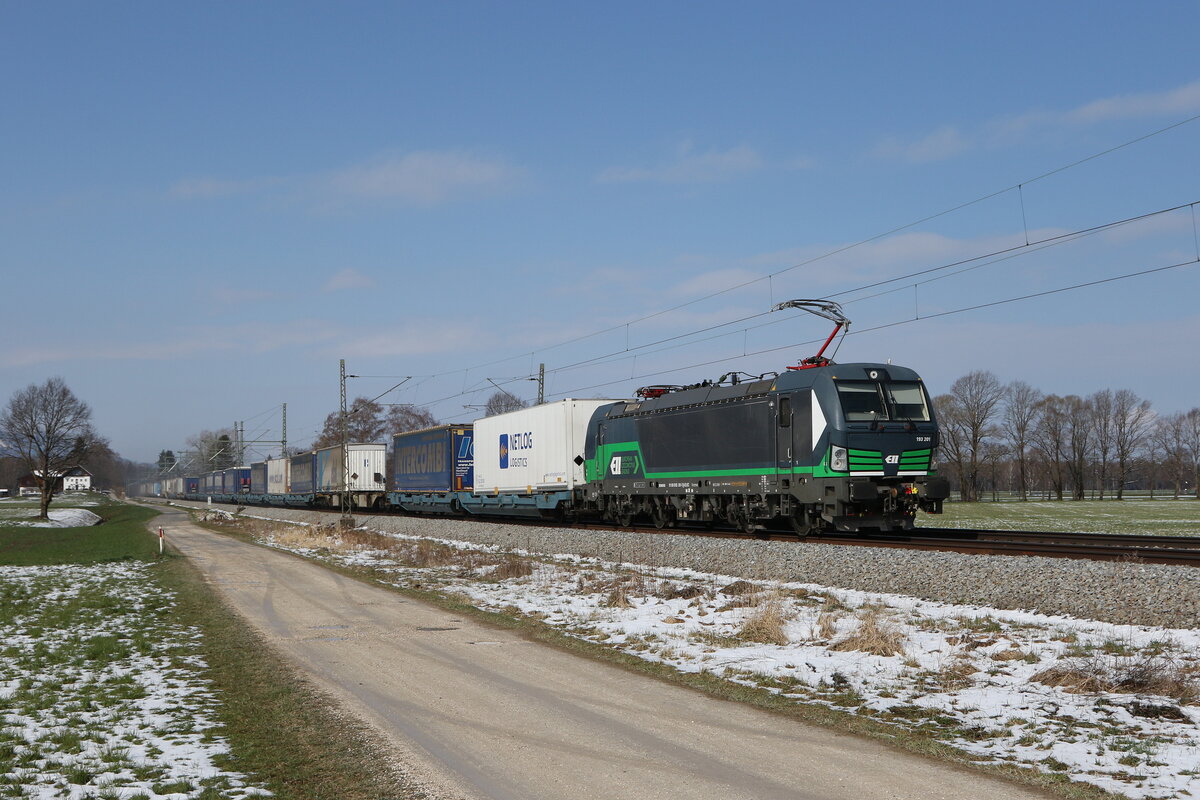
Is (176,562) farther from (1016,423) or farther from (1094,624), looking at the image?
(1016,423)

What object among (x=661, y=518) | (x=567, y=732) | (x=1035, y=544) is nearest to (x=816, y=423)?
(x=1035, y=544)

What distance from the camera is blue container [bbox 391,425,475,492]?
4256cm

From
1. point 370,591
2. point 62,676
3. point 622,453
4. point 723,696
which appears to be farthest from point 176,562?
point 723,696

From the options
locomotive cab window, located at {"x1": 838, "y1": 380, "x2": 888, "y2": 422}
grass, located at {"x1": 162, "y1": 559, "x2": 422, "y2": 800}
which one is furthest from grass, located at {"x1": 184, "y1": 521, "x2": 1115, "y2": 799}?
locomotive cab window, located at {"x1": 838, "y1": 380, "x2": 888, "y2": 422}

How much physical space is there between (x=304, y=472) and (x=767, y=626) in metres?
60.1

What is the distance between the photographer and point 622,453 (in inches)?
1186

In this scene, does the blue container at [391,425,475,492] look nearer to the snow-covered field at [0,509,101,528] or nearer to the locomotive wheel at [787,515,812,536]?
the locomotive wheel at [787,515,812,536]

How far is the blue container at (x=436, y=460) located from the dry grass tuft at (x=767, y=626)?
1159 inches

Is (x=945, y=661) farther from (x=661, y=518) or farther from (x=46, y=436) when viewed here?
(x=46, y=436)

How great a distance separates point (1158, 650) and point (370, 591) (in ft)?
46.6

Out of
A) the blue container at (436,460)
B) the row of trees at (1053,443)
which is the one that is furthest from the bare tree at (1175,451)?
the blue container at (436,460)

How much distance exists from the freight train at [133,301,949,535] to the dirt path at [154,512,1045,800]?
10.0 m

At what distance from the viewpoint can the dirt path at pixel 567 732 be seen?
22.4 feet

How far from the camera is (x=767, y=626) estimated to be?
12586mm
